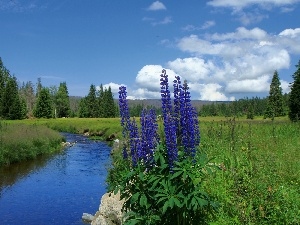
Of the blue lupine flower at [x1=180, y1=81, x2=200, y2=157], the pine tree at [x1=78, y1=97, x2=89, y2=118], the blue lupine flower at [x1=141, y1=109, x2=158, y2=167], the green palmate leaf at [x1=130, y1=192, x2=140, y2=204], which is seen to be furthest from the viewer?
the pine tree at [x1=78, y1=97, x2=89, y2=118]

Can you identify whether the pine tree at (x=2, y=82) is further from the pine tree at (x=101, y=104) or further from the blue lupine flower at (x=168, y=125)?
the blue lupine flower at (x=168, y=125)

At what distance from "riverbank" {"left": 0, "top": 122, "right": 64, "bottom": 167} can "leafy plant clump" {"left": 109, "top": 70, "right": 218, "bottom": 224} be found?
2118 centimetres

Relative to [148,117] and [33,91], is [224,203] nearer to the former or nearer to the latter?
[148,117]

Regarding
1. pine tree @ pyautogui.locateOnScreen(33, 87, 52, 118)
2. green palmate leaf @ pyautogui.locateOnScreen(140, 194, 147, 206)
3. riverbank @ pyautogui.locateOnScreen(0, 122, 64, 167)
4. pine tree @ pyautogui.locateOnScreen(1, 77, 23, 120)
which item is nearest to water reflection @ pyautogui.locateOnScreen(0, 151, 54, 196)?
riverbank @ pyautogui.locateOnScreen(0, 122, 64, 167)

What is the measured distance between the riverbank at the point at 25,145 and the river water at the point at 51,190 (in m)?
0.81

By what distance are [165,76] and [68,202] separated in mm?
11972

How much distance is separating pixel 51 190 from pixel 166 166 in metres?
14.4

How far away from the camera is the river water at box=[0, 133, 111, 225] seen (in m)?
14.6

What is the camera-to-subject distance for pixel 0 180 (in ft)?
68.6

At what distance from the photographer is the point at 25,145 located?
29109 millimetres

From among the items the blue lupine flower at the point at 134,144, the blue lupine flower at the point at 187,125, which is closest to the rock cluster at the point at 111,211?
the blue lupine flower at the point at 134,144

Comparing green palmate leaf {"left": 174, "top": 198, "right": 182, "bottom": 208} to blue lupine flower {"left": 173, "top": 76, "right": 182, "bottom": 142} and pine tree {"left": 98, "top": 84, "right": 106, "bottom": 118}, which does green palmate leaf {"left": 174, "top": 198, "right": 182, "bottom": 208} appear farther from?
pine tree {"left": 98, "top": 84, "right": 106, "bottom": 118}

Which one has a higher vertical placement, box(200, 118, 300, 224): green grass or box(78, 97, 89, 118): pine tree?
box(78, 97, 89, 118): pine tree

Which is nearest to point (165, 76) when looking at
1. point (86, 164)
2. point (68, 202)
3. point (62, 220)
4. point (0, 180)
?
point (62, 220)
